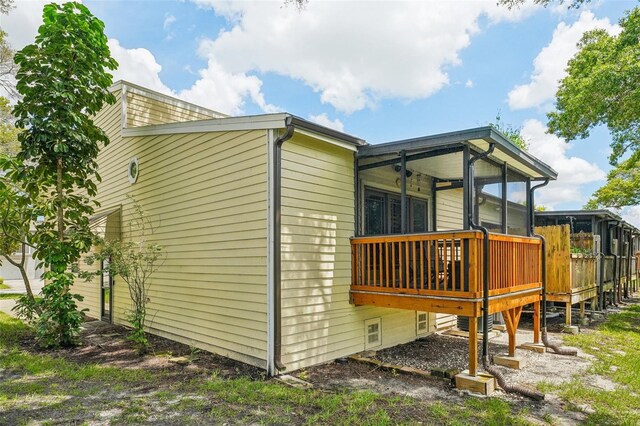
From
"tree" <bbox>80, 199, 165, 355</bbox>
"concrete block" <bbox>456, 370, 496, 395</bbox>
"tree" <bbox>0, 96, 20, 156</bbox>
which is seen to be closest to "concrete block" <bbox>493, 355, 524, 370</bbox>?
"concrete block" <bbox>456, 370, 496, 395</bbox>

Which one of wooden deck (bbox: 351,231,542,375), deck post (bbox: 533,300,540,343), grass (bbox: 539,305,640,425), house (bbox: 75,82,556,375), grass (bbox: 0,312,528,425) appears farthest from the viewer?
deck post (bbox: 533,300,540,343)

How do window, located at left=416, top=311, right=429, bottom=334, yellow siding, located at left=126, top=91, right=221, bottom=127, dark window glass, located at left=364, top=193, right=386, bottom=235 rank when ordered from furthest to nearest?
1. yellow siding, located at left=126, top=91, right=221, bottom=127
2. window, located at left=416, top=311, right=429, bottom=334
3. dark window glass, located at left=364, top=193, right=386, bottom=235

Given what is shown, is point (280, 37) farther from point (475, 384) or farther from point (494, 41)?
point (475, 384)

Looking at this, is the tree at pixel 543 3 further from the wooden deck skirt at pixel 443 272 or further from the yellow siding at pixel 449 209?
the yellow siding at pixel 449 209

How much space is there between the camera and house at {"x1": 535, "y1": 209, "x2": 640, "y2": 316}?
9062 mm

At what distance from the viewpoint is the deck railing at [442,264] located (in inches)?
204

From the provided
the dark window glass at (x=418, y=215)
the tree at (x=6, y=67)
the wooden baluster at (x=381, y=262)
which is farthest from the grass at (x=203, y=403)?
the tree at (x=6, y=67)

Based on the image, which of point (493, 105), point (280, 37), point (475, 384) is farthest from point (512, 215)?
point (493, 105)

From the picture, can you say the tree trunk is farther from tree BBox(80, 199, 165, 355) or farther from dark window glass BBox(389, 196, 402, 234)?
dark window glass BBox(389, 196, 402, 234)

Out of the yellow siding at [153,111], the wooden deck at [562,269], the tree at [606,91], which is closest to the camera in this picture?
the wooden deck at [562,269]

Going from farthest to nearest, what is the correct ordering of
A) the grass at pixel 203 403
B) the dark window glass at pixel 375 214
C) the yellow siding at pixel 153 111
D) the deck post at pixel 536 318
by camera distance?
1. the yellow siding at pixel 153 111
2. the dark window glass at pixel 375 214
3. the deck post at pixel 536 318
4. the grass at pixel 203 403

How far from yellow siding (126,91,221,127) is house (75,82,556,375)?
1496 mm

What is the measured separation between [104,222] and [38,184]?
1.93 metres

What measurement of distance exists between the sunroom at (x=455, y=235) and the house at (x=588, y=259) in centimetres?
246
